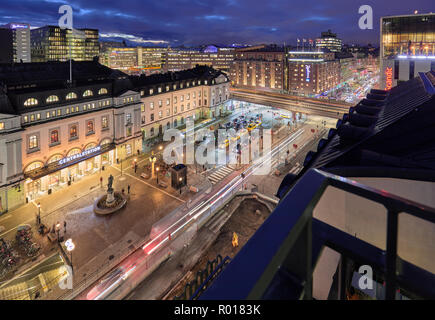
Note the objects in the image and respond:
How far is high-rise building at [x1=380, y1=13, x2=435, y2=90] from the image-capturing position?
166 feet

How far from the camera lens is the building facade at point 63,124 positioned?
34.3m

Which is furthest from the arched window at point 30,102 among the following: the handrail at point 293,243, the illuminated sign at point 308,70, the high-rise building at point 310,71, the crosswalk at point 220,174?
the illuminated sign at point 308,70

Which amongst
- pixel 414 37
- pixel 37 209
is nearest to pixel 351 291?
pixel 37 209

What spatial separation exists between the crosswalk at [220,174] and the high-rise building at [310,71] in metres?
90.3

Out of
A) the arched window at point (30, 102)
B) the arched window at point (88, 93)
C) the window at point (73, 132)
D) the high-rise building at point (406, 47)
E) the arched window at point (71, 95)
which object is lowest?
the window at point (73, 132)

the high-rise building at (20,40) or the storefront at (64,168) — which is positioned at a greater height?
the high-rise building at (20,40)

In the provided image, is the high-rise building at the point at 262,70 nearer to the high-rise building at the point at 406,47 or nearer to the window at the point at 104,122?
the high-rise building at the point at 406,47

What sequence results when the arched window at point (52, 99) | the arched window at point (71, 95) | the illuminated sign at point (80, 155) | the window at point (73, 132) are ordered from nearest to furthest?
the arched window at point (52, 99)
the illuminated sign at point (80, 155)
the arched window at point (71, 95)
the window at point (73, 132)

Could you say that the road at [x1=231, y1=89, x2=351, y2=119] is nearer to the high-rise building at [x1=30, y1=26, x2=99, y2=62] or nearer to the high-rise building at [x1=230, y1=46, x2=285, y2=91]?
the high-rise building at [x1=230, y1=46, x2=285, y2=91]

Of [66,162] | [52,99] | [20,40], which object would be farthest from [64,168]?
[20,40]

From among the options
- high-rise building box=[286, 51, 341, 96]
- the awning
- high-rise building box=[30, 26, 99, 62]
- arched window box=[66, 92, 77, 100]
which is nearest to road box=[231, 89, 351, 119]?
the awning

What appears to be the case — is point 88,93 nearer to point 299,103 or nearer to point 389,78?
point 299,103

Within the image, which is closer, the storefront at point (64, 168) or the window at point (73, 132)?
the storefront at point (64, 168)

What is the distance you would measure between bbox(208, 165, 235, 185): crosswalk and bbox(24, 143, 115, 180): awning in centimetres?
1708
